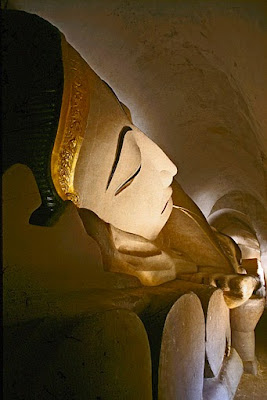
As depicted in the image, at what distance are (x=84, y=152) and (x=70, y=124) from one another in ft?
0.68

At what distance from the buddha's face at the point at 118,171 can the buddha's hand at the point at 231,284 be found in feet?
1.95

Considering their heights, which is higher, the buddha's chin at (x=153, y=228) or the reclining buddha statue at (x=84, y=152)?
the reclining buddha statue at (x=84, y=152)

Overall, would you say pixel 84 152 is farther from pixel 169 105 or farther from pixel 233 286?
pixel 169 105

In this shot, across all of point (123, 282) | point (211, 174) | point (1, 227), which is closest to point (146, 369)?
point (123, 282)

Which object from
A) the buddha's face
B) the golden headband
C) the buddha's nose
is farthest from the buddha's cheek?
the golden headband

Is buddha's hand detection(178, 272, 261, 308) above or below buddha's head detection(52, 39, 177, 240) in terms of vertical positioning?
below

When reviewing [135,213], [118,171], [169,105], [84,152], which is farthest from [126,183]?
[169,105]

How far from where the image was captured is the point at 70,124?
1838mm

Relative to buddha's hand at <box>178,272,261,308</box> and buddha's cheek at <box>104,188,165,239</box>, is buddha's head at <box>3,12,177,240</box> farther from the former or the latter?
buddha's hand at <box>178,272,261,308</box>

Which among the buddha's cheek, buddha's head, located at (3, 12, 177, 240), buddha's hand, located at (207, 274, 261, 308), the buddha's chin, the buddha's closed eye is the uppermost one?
buddha's head, located at (3, 12, 177, 240)

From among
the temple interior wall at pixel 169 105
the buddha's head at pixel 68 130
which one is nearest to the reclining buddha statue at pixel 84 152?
the buddha's head at pixel 68 130

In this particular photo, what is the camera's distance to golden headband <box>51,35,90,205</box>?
1.78 m

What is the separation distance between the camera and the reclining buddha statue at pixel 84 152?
1.74 m

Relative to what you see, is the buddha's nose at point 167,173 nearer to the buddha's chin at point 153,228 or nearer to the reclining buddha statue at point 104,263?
the reclining buddha statue at point 104,263
